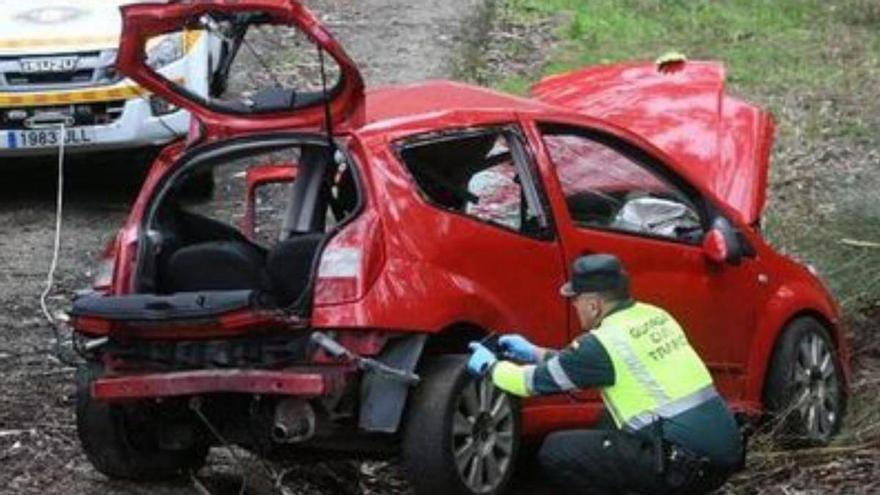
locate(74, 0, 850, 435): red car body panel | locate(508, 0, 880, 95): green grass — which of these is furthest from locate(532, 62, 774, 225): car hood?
locate(508, 0, 880, 95): green grass

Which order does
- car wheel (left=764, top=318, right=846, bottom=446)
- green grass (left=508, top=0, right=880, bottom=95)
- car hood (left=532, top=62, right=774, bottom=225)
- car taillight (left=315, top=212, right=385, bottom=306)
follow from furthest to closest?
green grass (left=508, top=0, right=880, bottom=95), car hood (left=532, top=62, right=774, bottom=225), car wheel (left=764, top=318, right=846, bottom=446), car taillight (left=315, top=212, right=385, bottom=306)

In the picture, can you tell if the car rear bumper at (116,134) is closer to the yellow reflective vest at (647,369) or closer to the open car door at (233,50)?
the open car door at (233,50)

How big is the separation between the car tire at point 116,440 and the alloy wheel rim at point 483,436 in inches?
47.8

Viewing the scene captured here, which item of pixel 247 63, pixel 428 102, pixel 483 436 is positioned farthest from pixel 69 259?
pixel 247 63

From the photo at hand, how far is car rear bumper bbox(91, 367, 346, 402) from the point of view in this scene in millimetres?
6430

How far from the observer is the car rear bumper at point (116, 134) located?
469 inches

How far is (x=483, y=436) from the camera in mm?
6898

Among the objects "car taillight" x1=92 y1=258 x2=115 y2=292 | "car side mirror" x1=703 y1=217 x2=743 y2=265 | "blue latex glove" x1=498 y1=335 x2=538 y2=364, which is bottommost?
"car taillight" x1=92 y1=258 x2=115 y2=292

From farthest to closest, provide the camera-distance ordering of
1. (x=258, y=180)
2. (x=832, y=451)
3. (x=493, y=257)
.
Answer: (x=258, y=180) → (x=832, y=451) → (x=493, y=257)

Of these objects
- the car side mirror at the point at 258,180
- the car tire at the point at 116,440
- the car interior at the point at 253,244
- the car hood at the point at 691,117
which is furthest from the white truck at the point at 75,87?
the car tire at the point at 116,440

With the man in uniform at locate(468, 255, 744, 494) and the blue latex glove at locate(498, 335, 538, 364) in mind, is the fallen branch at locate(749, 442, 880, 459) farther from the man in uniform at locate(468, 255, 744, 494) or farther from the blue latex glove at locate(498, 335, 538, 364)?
the blue latex glove at locate(498, 335, 538, 364)

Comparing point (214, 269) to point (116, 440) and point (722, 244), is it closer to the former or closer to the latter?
point (116, 440)

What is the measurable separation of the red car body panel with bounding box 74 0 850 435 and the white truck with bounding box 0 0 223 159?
420cm

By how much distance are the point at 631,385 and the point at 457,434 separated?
68 centimetres
